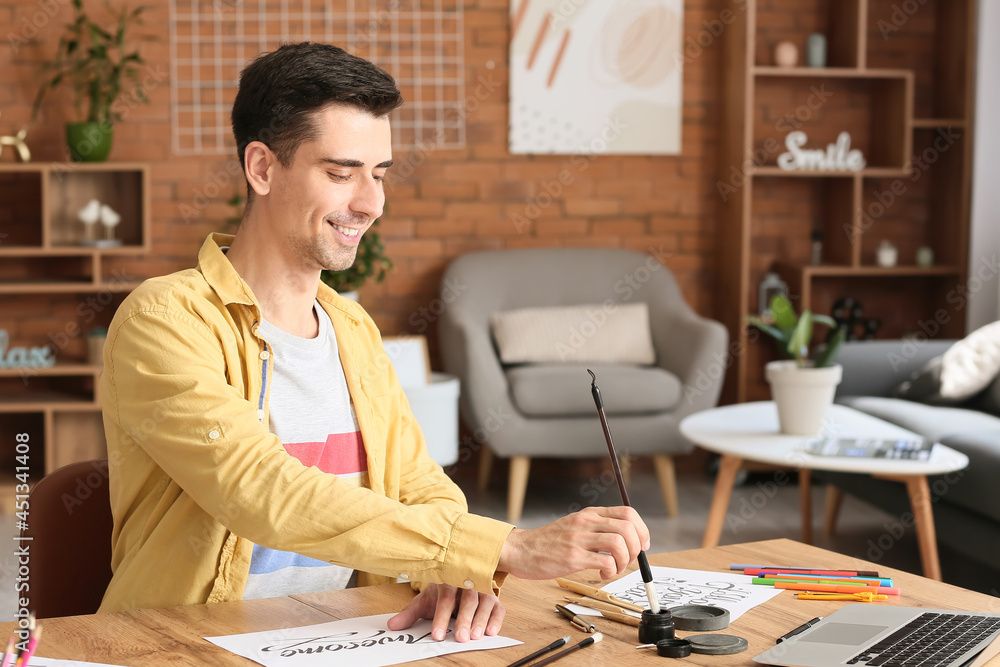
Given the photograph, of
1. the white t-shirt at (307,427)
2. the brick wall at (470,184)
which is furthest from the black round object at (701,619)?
the brick wall at (470,184)

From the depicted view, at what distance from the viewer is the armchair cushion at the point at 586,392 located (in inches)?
152

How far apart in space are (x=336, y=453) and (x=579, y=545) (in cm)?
48

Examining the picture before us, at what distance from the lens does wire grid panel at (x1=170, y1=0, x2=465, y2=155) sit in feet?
14.3

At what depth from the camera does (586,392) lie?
3.86m

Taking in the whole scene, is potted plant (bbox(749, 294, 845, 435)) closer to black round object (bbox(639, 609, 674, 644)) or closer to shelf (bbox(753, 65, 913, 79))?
shelf (bbox(753, 65, 913, 79))

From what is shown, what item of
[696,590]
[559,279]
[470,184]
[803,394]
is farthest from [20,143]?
[696,590]

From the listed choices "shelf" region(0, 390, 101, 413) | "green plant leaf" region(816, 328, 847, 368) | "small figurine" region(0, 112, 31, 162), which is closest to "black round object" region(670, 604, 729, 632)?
"green plant leaf" region(816, 328, 847, 368)

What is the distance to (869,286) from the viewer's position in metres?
4.88

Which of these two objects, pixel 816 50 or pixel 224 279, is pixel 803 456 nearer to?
pixel 224 279

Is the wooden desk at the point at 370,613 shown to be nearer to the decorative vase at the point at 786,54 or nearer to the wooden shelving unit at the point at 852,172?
the wooden shelving unit at the point at 852,172

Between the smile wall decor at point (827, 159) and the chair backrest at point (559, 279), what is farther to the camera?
the smile wall decor at point (827, 159)

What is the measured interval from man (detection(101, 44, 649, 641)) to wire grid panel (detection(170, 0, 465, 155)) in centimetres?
304

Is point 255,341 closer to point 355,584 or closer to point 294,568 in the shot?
point 294,568

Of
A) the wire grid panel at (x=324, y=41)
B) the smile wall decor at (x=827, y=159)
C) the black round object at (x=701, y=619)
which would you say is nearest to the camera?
the black round object at (x=701, y=619)
